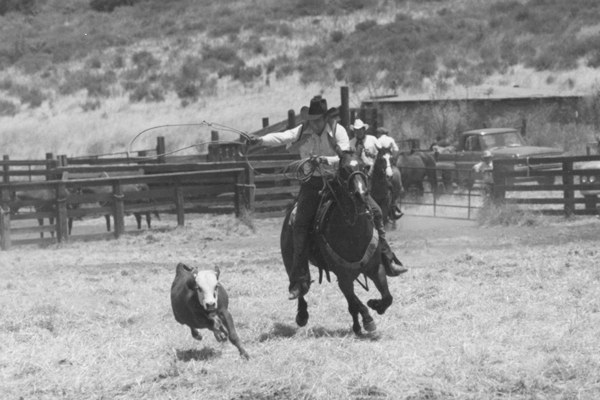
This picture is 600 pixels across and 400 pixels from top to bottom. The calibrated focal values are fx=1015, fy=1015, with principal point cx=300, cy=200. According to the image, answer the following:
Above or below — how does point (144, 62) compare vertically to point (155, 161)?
above

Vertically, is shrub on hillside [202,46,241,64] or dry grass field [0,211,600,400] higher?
shrub on hillside [202,46,241,64]

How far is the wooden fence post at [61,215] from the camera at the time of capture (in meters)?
19.4

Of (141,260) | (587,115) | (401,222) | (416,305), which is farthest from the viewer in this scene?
(587,115)

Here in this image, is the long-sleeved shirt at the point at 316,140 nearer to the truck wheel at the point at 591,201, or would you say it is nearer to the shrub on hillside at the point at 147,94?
the truck wheel at the point at 591,201

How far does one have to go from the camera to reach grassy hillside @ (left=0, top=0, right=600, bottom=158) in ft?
145

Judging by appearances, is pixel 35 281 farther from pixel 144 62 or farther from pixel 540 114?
pixel 144 62

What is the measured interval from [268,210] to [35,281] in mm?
10103

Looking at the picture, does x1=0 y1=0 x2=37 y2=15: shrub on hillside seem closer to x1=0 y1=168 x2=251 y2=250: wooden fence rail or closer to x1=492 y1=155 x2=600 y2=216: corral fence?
x1=0 y1=168 x2=251 y2=250: wooden fence rail

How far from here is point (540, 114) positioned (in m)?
34.1

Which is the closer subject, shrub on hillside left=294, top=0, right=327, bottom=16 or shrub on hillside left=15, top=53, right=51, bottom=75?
shrub on hillside left=15, top=53, right=51, bottom=75

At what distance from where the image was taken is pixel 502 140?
26516mm

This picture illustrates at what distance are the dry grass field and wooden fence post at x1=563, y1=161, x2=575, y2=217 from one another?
366cm

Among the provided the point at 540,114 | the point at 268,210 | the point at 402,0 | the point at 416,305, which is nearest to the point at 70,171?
the point at 268,210

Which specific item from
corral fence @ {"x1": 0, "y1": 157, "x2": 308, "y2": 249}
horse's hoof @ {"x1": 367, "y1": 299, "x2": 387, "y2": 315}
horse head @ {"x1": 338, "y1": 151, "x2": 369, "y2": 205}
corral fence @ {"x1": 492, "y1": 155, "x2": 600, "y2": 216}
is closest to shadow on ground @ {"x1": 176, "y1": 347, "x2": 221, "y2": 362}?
horse's hoof @ {"x1": 367, "y1": 299, "x2": 387, "y2": 315}
